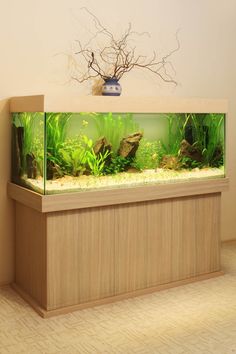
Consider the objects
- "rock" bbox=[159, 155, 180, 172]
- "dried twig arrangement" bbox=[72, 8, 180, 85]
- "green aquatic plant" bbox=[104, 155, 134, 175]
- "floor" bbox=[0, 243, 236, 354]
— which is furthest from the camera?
"dried twig arrangement" bbox=[72, 8, 180, 85]

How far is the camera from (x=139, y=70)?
395 cm

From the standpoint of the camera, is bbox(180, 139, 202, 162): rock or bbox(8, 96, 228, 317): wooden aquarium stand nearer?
bbox(8, 96, 228, 317): wooden aquarium stand

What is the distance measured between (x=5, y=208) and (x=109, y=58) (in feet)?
4.58

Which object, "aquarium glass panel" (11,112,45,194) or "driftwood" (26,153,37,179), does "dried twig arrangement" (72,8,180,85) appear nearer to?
"aquarium glass panel" (11,112,45,194)

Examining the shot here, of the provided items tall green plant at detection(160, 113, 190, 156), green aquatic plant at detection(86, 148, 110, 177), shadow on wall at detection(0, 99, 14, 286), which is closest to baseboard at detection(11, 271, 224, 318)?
shadow on wall at detection(0, 99, 14, 286)

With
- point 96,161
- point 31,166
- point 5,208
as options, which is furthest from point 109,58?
point 5,208

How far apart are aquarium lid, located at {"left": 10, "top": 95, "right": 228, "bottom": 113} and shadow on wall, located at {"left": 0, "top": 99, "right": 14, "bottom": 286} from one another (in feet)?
0.34

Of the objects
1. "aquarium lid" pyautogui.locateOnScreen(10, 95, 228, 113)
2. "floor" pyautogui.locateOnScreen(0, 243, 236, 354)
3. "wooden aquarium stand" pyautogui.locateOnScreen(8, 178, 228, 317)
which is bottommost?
"floor" pyautogui.locateOnScreen(0, 243, 236, 354)

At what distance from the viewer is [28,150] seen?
314cm

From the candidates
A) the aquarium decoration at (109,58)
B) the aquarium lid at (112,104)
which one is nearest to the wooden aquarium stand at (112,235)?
the aquarium lid at (112,104)

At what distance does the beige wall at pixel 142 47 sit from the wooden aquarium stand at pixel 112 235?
24cm

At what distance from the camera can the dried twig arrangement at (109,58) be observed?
144 inches

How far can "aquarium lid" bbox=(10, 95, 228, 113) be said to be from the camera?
9.50 ft

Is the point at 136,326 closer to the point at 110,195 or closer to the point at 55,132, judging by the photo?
the point at 110,195
